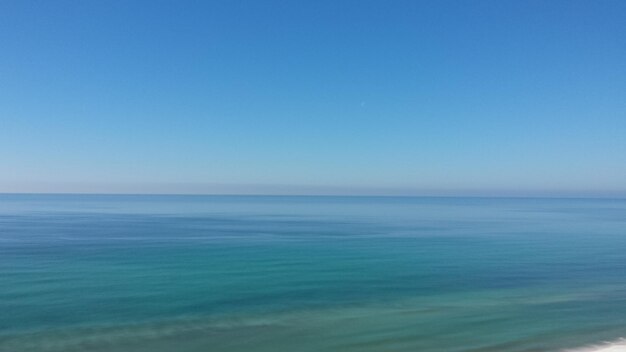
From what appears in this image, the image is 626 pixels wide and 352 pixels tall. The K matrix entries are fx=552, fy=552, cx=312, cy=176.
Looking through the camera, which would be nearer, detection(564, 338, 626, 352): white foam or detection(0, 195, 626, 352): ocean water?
detection(564, 338, 626, 352): white foam

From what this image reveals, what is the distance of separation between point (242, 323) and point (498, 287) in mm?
11226

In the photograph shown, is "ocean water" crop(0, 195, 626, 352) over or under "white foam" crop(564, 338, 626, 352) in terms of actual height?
under

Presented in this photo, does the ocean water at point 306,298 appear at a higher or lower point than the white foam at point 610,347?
lower

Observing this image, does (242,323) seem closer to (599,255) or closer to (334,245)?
(334,245)

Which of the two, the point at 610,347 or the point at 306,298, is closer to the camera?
the point at 610,347

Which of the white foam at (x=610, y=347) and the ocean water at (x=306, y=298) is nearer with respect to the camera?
the white foam at (x=610, y=347)

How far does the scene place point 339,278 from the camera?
23391 millimetres

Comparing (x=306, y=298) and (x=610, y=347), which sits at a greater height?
(x=610, y=347)

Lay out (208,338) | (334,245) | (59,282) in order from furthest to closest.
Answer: (334,245), (59,282), (208,338)

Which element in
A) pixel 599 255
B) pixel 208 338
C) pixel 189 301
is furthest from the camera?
pixel 599 255

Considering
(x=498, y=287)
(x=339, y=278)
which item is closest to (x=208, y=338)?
(x=339, y=278)

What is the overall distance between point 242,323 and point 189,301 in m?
3.83

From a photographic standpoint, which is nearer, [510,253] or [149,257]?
[149,257]

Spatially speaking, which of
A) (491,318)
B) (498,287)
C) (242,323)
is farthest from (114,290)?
(498,287)
